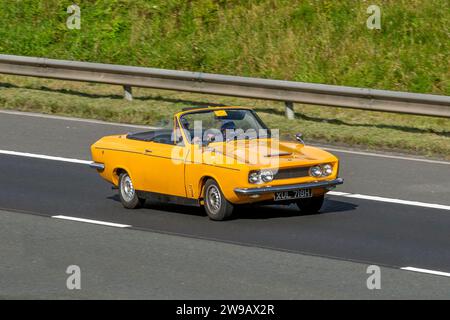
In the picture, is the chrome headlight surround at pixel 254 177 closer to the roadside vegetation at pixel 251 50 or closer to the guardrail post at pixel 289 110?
the roadside vegetation at pixel 251 50

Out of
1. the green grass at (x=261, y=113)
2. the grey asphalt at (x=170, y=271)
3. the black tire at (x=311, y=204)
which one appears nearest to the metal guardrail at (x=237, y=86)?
the green grass at (x=261, y=113)

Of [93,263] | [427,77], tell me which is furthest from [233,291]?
[427,77]

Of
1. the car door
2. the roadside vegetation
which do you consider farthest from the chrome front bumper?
the roadside vegetation

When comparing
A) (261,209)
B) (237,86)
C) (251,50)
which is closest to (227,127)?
(261,209)

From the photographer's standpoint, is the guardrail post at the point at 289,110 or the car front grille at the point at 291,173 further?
the guardrail post at the point at 289,110

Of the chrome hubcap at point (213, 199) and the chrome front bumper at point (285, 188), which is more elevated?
the chrome front bumper at point (285, 188)

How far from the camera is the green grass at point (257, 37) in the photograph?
78.0 feet

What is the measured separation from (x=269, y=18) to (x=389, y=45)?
3.25 meters

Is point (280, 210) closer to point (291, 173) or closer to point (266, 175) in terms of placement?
point (291, 173)

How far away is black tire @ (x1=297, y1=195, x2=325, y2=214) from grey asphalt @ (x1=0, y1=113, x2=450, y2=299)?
19 centimetres

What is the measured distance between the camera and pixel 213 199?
44.8 feet

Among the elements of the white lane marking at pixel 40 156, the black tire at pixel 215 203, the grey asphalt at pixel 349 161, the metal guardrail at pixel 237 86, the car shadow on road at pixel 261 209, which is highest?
the metal guardrail at pixel 237 86

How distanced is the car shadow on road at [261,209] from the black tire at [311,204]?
0.08 m

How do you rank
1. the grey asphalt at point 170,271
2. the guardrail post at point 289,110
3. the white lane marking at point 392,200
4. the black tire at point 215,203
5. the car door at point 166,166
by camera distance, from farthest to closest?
the guardrail post at point 289,110 < the white lane marking at point 392,200 < the car door at point 166,166 < the black tire at point 215,203 < the grey asphalt at point 170,271
